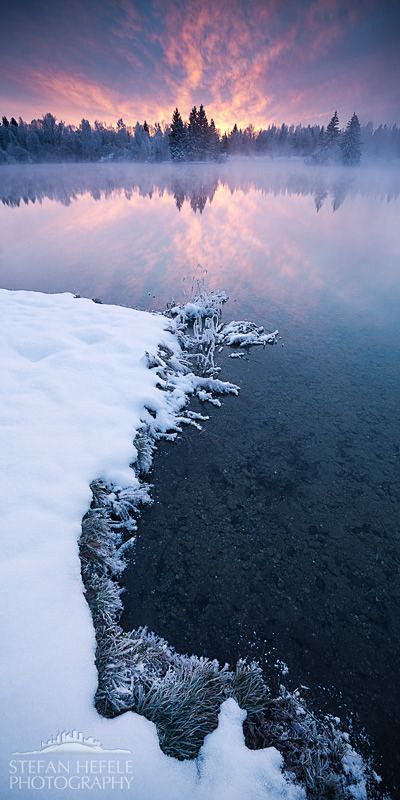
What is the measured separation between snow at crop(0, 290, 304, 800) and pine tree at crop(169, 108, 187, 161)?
109377mm

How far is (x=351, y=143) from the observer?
306 feet

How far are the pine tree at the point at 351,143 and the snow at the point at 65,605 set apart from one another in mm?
117149

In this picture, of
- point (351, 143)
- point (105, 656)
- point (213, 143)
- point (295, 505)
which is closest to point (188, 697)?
point (105, 656)

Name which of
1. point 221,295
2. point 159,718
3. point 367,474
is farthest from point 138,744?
point 221,295

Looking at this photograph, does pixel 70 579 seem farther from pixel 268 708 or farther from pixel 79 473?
pixel 268 708

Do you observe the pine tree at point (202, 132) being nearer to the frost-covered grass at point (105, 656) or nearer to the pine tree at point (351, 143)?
the pine tree at point (351, 143)

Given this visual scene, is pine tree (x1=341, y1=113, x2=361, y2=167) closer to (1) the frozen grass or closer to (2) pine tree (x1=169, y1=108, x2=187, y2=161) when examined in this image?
(2) pine tree (x1=169, y1=108, x2=187, y2=161)

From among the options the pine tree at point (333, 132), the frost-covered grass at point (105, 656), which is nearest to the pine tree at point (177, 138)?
the pine tree at point (333, 132)

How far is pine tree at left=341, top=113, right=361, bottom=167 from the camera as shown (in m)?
88.7

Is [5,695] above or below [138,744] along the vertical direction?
above

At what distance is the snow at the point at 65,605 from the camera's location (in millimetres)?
2248

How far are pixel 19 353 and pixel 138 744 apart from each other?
263 inches

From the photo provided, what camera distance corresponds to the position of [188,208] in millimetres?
27547

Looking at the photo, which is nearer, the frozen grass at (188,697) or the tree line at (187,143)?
the frozen grass at (188,697)
